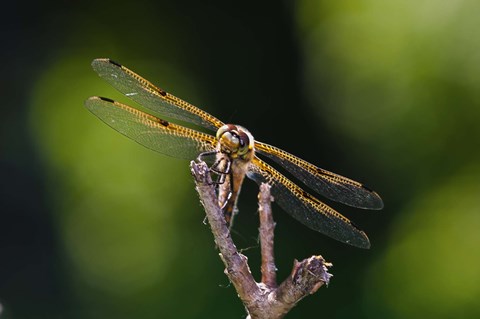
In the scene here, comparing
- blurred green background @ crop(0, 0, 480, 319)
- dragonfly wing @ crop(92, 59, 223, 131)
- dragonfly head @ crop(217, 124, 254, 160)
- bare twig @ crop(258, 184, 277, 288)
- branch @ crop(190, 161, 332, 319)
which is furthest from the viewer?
blurred green background @ crop(0, 0, 480, 319)

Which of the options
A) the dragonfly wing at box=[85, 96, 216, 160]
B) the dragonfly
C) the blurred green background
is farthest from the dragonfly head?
the blurred green background

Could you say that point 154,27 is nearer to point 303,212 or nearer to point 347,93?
point 347,93

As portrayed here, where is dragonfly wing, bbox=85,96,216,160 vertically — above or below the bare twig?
above

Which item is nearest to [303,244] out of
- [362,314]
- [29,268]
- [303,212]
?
[362,314]

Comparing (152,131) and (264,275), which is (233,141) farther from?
(264,275)

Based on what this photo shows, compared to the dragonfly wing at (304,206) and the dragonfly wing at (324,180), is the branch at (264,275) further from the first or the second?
the dragonfly wing at (324,180)

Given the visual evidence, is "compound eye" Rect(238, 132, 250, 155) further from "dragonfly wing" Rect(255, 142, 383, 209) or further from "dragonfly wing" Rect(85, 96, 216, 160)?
"dragonfly wing" Rect(255, 142, 383, 209)

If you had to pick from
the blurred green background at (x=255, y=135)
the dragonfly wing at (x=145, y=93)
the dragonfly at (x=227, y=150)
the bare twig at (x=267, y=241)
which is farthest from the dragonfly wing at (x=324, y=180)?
the blurred green background at (x=255, y=135)
